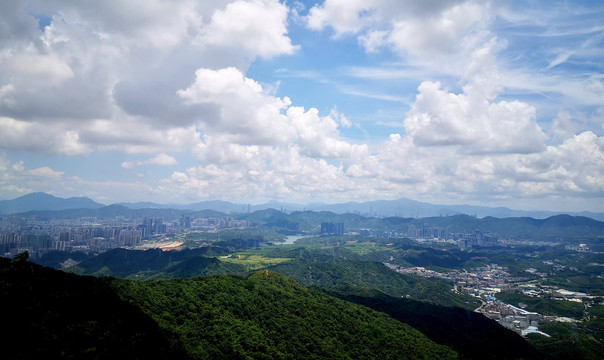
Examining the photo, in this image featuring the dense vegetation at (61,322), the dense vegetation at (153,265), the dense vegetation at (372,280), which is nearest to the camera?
the dense vegetation at (61,322)

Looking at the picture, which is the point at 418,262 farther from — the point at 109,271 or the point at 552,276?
the point at 109,271

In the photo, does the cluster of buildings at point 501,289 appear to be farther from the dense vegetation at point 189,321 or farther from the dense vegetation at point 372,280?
the dense vegetation at point 189,321

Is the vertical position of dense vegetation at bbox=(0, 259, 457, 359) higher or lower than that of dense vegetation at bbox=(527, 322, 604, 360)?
higher

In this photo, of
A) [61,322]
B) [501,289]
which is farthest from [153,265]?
[501,289]

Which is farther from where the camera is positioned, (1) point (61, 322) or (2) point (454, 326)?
(2) point (454, 326)

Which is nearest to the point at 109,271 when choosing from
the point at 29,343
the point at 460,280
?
the point at 29,343

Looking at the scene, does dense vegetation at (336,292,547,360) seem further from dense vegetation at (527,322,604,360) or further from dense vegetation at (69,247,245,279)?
dense vegetation at (69,247,245,279)

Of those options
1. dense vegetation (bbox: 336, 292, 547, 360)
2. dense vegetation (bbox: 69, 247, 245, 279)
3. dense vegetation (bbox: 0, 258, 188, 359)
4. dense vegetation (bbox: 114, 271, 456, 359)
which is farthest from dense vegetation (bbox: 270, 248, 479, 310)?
dense vegetation (bbox: 0, 258, 188, 359)

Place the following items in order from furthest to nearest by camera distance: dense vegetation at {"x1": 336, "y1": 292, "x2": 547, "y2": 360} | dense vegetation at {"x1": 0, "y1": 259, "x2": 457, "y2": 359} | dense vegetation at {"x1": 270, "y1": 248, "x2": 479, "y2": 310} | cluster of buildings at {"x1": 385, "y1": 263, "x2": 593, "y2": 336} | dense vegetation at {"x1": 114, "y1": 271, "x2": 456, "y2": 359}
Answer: dense vegetation at {"x1": 270, "y1": 248, "x2": 479, "y2": 310} → cluster of buildings at {"x1": 385, "y1": 263, "x2": 593, "y2": 336} → dense vegetation at {"x1": 336, "y1": 292, "x2": 547, "y2": 360} → dense vegetation at {"x1": 114, "y1": 271, "x2": 456, "y2": 359} → dense vegetation at {"x1": 0, "y1": 259, "x2": 457, "y2": 359}

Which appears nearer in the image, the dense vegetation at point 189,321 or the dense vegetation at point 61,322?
the dense vegetation at point 61,322

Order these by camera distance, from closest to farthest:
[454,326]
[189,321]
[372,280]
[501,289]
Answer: [189,321], [454,326], [372,280], [501,289]

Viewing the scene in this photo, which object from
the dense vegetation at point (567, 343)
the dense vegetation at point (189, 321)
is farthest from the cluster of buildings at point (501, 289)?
the dense vegetation at point (189, 321)

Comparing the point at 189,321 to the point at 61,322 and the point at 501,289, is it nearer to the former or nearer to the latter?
the point at 61,322
